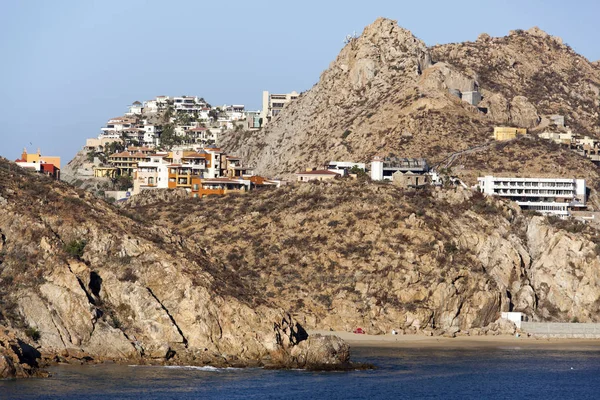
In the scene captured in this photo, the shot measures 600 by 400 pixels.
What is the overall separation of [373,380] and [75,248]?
2304 centimetres

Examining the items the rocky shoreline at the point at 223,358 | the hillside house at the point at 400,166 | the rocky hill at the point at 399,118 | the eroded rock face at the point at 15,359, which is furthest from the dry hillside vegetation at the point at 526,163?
the eroded rock face at the point at 15,359

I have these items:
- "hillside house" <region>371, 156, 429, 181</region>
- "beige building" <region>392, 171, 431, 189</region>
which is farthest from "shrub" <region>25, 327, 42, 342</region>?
"hillside house" <region>371, 156, 429, 181</region>

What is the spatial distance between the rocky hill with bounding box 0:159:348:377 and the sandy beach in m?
14.8

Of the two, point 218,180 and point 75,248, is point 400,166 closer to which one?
point 218,180

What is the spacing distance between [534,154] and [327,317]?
2399 inches

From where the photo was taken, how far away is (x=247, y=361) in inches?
3780

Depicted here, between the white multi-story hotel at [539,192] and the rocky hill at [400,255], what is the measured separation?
9.34m

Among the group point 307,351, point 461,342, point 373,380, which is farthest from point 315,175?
point 373,380

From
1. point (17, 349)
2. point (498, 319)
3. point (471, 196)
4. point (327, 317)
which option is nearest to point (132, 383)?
point (17, 349)

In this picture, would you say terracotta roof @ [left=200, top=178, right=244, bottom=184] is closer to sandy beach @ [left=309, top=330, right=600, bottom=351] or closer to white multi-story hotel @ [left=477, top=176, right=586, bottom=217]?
white multi-story hotel @ [left=477, top=176, right=586, bottom=217]

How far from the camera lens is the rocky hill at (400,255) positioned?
12244 cm

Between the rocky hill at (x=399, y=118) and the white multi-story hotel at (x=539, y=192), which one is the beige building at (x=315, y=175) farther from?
the rocky hill at (x=399, y=118)

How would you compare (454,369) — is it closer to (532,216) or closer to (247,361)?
(247,361)

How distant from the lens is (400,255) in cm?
12719
